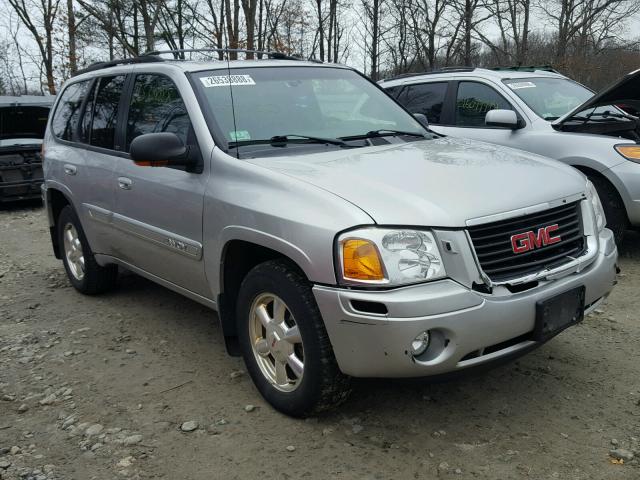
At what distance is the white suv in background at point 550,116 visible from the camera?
5.45 metres

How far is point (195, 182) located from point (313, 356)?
1.25 meters

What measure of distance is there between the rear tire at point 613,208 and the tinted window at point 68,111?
Result: 14.9ft

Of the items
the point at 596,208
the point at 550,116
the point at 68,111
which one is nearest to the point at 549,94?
the point at 550,116

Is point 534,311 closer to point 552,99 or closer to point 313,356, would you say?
point 313,356

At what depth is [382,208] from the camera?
2578mm

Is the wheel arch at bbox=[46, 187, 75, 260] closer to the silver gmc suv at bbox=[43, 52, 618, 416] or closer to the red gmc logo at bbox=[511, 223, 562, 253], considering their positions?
the silver gmc suv at bbox=[43, 52, 618, 416]

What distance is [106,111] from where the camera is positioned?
15.0ft

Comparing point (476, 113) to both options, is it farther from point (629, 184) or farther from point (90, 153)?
point (90, 153)

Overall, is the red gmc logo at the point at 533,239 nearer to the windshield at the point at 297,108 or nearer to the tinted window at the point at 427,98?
the windshield at the point at 297,108

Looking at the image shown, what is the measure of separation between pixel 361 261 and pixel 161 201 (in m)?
1.66

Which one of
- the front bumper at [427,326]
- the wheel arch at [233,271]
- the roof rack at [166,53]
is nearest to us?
the front bumper at [427,326]

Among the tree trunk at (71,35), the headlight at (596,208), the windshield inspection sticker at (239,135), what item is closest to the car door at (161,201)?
the windshield inspection sticker at (239,135)

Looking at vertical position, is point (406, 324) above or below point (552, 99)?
below

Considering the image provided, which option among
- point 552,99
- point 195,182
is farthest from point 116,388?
point 552,99
